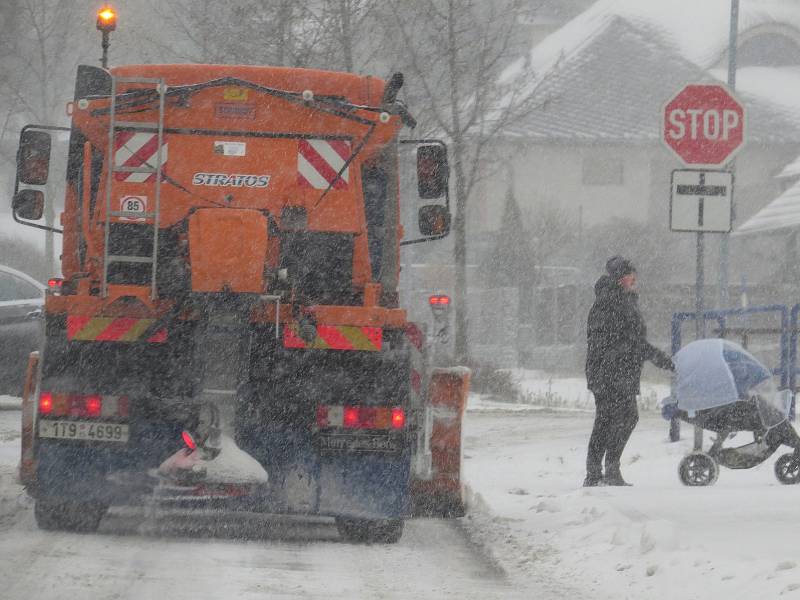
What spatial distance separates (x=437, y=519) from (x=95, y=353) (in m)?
2.72

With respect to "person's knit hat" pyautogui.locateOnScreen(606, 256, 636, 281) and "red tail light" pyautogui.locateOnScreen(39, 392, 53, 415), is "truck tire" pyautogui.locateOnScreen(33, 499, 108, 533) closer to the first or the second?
"red tail light" pyautogui.locateOnScreen(39, 392, 53, 415)

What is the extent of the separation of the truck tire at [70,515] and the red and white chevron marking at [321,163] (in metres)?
2.28

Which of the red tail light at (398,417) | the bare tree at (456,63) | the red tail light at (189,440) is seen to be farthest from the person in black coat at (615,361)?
the bare tree at (456,63)

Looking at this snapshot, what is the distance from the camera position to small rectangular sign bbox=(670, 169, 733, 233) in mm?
13766

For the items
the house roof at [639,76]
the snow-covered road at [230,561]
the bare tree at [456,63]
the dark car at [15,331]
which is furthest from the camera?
the house roof at [639,76]

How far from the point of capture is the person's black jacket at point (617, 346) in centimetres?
1255

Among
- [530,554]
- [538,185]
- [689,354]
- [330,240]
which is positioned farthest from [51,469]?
[538,185]

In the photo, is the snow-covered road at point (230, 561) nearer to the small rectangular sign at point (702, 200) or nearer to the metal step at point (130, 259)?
the metal step at point (130, 259)

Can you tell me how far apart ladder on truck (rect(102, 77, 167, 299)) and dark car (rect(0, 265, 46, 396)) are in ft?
25.6

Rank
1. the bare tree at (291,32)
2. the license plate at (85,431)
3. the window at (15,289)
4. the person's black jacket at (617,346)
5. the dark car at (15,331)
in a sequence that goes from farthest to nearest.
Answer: the bare tree at (291,32) → the window at (15,289) → the dark car at (15,331) → the person's black jacket at (617,346) → the license plate at (85,431)

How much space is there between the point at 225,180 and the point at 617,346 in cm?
392

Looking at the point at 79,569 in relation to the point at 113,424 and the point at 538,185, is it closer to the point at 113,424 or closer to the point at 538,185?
the point at 113,424

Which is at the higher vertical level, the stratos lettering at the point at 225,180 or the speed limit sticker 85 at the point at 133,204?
the stratos lettering at the point at 225,180

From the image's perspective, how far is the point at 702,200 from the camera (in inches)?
545
